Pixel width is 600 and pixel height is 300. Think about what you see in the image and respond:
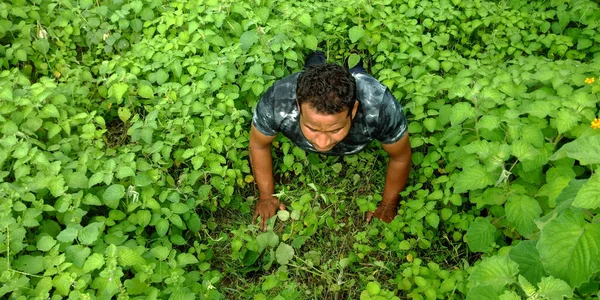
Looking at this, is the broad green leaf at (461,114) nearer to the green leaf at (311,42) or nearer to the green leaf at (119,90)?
the green leaf at (311,42)

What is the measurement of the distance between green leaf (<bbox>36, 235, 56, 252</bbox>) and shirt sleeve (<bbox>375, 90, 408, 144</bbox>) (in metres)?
1.93

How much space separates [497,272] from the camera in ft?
6.98

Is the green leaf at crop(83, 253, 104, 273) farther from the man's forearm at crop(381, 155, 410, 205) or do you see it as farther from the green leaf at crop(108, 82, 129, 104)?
the man's forearm at crop(381, 155, 410, 205)

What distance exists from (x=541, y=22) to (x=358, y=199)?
2337 millimetres

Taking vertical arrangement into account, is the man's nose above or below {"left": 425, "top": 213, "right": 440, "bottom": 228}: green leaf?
above

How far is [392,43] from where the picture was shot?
4.20m

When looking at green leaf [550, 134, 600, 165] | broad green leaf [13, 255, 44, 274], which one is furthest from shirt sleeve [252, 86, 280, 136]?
green leaf [550, 134, 600, 165]

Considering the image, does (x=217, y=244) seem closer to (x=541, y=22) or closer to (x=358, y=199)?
(x=358, y=199)

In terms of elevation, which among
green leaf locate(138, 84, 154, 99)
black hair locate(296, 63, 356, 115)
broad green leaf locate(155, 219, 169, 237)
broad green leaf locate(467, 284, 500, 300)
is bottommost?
broad green leaf locate(155, 219, 169, 237)

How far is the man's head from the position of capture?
2658 mm

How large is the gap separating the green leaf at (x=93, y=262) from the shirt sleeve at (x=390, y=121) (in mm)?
1729

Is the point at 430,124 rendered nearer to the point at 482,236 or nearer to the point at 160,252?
the point at 482,236

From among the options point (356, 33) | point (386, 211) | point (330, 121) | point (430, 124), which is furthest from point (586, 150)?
point (356, 33)

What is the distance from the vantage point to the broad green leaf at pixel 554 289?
1.88 metres
